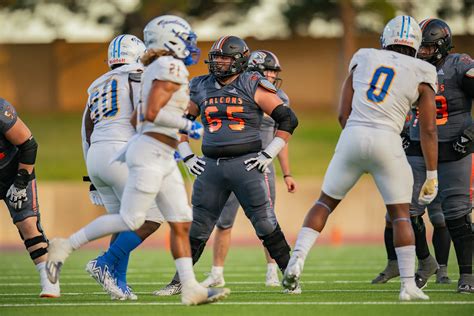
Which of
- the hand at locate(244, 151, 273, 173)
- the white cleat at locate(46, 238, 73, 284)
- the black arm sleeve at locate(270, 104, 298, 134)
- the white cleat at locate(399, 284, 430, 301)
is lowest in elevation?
the white cleat at locate(399, 284, 430, 301)

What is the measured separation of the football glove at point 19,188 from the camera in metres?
8.10

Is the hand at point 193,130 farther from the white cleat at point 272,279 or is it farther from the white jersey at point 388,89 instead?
the white cleat at point 272,279

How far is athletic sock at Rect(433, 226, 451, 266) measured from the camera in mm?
9148

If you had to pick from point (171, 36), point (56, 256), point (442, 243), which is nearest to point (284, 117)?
point (171, 36)

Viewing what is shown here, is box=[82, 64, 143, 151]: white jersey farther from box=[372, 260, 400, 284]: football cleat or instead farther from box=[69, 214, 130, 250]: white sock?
box=[372, 260, 400, 284]: football cleat

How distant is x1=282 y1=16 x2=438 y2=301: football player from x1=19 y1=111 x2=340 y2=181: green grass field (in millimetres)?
15108

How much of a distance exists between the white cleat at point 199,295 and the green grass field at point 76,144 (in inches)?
615

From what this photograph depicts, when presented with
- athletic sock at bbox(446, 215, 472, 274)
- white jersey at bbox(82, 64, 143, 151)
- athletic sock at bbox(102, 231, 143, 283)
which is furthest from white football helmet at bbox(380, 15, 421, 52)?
athletic sock at bbox(102, 231, 143, 283)

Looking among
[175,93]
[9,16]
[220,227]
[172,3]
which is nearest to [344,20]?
[172,3]

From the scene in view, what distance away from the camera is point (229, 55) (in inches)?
325

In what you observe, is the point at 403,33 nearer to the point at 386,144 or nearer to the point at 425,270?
the point at 386,144

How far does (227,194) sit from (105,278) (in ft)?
4.28

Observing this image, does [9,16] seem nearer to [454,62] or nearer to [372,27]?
[372,27]

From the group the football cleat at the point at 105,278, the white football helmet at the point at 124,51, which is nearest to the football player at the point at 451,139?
the white football helmet at the point at 124,51
